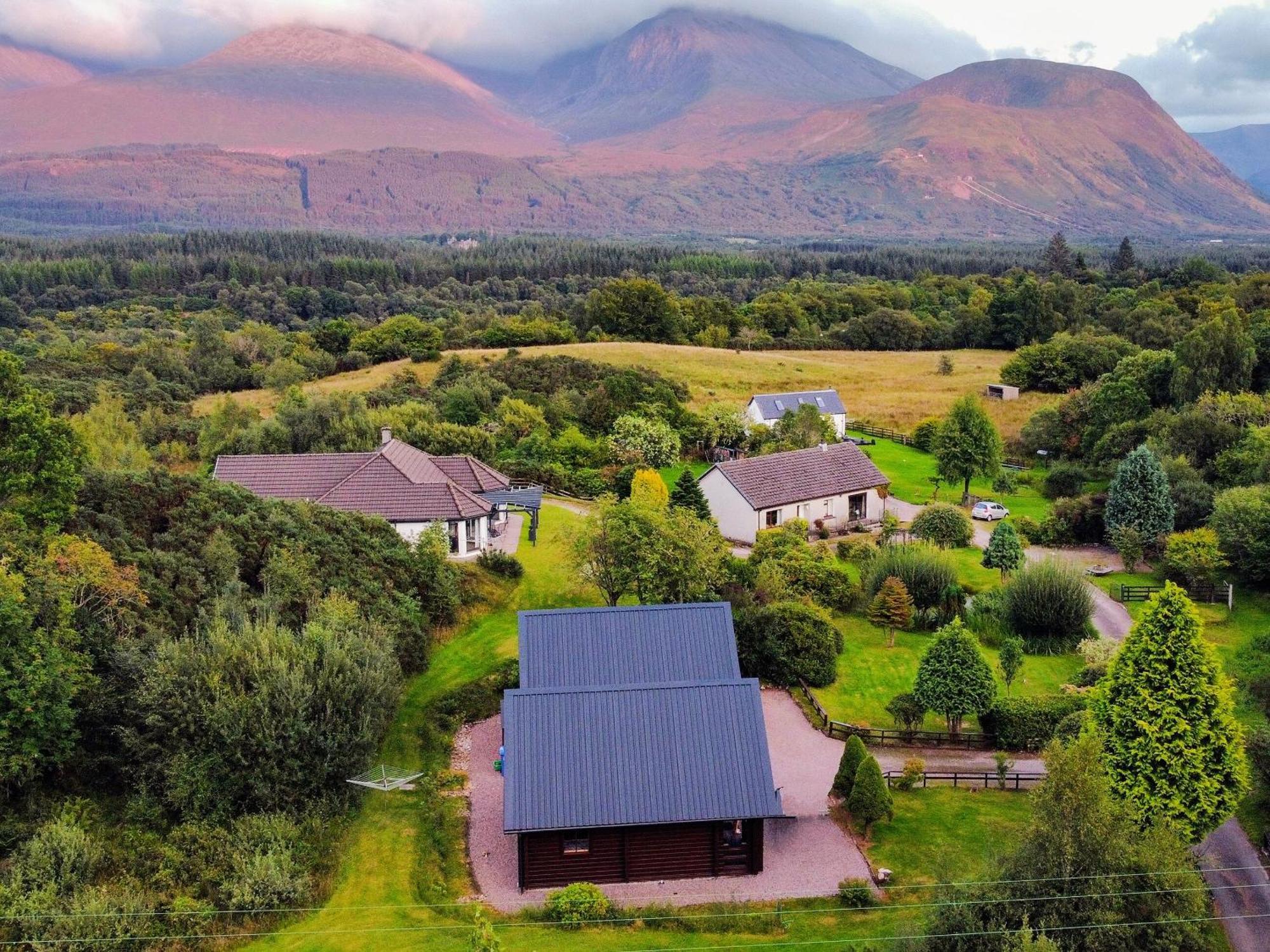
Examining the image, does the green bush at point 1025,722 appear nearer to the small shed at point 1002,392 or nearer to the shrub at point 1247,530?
the shrub at point 1247,530

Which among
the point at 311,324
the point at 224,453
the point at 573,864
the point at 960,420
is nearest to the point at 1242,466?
the point at 960,420

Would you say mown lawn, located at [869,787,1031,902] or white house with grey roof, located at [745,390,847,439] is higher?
white house with grey roof, located at [745,390,847,439]

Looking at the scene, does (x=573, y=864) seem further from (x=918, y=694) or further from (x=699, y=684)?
(x=918, y=694)

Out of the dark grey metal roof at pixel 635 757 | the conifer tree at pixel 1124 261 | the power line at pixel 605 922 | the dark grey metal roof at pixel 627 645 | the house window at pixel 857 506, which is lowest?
the power line at pixel 605 922

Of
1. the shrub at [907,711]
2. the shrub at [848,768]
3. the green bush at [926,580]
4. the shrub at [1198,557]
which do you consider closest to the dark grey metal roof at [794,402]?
the green bush at [926,580]

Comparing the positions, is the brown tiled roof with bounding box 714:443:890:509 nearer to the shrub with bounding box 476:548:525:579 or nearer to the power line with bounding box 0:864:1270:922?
the shrub with bounding box 476:548:525:579

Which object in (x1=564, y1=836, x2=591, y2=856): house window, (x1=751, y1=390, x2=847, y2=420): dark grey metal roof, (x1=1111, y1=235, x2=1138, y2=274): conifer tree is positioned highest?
(x1=1111, y1=235, x2=1138, y2=274): conifer tree

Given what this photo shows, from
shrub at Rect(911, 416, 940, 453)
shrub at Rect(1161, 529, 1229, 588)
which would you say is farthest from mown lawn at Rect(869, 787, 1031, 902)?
shrub at Rect(911, 416, 940, 453)

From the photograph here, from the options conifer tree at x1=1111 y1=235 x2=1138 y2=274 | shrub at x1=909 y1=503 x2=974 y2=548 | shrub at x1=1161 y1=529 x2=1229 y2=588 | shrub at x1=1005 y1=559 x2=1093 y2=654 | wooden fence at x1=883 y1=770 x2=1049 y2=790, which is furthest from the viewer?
conifer tree at x1=1111 y1=235 x2=1138 y2=274
